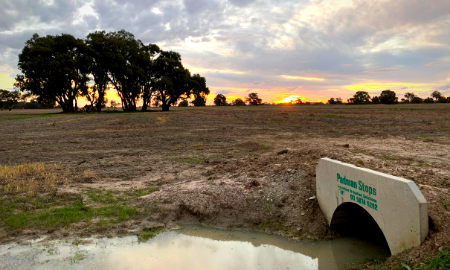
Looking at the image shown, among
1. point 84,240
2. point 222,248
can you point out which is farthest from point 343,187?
point 84,240

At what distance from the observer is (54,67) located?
4225 cm

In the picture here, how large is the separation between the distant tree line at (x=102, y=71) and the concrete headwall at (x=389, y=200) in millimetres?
44929

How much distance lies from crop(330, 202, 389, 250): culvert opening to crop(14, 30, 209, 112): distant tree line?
147 ft

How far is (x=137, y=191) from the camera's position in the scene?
28.3 feet

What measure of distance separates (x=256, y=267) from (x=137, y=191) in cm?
448

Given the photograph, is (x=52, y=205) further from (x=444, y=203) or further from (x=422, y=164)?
(x=422, y=164)

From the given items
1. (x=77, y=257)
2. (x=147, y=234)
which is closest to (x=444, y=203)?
(x=147, y=234)

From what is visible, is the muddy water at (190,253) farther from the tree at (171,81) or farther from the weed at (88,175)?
the tree at (171,81)

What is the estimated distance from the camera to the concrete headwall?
14.4ft

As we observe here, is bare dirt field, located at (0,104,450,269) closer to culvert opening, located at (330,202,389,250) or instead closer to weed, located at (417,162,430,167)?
weed, located at (417,162,430,167)

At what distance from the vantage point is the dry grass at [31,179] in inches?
329

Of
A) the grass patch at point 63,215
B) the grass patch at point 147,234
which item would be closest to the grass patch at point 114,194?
the grass patch at point 63,215

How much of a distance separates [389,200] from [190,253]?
376 centimetres

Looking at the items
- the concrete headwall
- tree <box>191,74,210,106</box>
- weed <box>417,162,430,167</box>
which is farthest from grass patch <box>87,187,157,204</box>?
tree <box>191,74,210,106</box>
